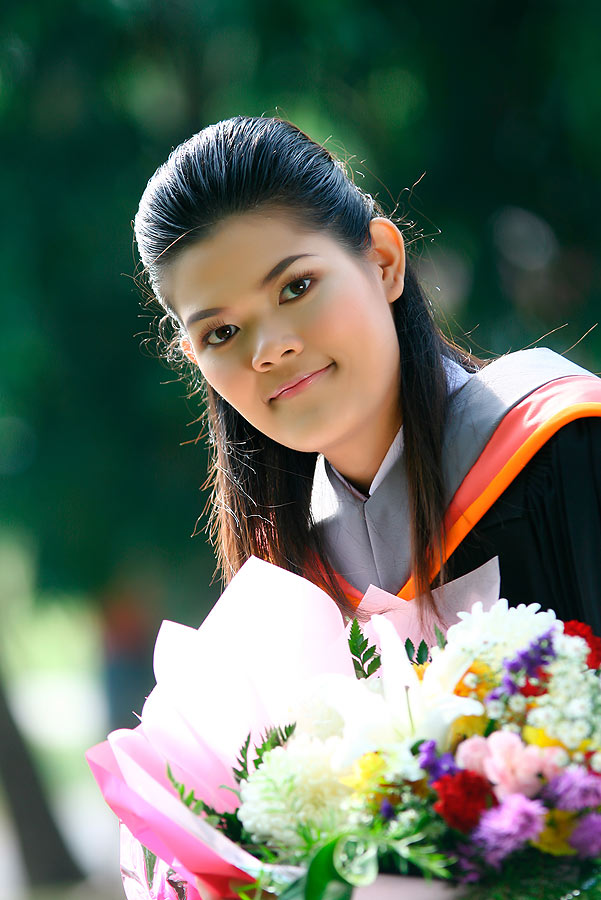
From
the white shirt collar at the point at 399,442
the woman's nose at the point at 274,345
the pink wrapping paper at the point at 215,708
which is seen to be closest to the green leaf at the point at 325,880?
the pink wrapping paper at the point at 215,708

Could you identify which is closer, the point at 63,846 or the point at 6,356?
the point at 6,356

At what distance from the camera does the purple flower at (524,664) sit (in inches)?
34.9

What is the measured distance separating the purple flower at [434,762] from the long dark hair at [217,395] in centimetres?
54

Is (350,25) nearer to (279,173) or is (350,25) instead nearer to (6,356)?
(6,356)

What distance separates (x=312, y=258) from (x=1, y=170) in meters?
3.13

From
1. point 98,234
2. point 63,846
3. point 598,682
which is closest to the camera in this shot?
point 598,682

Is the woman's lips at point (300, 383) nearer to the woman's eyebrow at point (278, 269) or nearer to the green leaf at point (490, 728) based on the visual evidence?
the woman's eyebrow at point (278, 269)

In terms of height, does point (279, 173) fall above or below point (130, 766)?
above

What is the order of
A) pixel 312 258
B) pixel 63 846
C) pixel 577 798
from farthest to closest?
pixel 63 846
pixel 312 258
pixel 577 798

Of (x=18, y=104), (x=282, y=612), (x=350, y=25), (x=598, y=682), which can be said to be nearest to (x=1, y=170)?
(x=18, y=104)

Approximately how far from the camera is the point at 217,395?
1.80m

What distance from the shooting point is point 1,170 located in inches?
163

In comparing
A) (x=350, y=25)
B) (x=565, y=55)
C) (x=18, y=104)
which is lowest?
(x=565, y=55)

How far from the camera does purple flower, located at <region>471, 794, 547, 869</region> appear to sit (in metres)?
0.78
